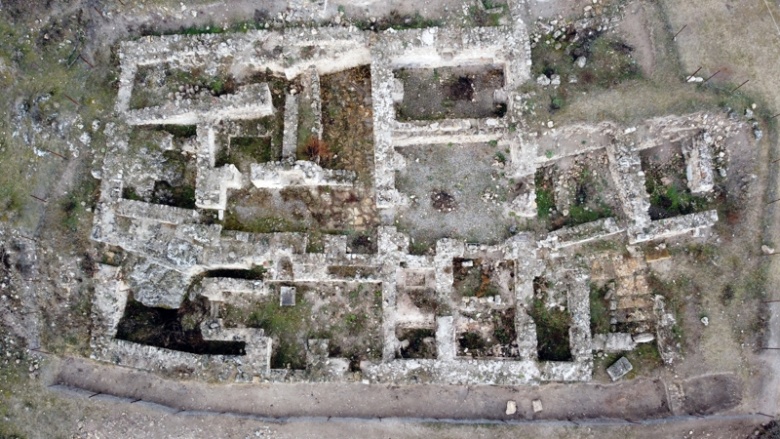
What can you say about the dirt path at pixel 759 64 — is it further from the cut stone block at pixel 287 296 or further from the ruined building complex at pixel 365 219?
the cut stone block at pixel 287 296

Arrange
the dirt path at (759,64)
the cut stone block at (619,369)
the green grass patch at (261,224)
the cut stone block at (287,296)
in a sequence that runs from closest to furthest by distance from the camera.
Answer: the dirt path at (759,64), the cut stone block at (619,369), the green grass patch at (261,224), the cut stone block at (287,296)

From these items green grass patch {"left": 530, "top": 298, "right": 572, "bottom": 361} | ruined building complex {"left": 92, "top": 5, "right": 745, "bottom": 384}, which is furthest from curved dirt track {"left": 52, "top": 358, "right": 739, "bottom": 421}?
green grass patch {"left": 530, "top": 298, "right": 572, "bottom": 361}

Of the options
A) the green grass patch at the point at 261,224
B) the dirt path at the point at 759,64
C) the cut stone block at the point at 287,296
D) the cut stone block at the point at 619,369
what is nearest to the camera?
the dirt path at the point at 759,64

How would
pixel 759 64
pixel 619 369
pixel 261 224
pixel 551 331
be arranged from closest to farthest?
pixel 759 64 < pixel 619 369 < pixel 261 224 < pixel 551 331

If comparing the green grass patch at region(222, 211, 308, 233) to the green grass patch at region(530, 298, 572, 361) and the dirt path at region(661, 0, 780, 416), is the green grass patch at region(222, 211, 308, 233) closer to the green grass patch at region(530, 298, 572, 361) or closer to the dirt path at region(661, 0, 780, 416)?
the green grass patch at region(530, 298, 572, 361)

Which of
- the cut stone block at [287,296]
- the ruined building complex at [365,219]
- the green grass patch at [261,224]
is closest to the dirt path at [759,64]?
the ruined building complex at [365,219]

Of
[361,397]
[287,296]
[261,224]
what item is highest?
[261,224]

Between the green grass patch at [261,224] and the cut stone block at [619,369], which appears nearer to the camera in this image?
the cut stone block at [619,369]

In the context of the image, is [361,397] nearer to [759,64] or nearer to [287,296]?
[287,296]

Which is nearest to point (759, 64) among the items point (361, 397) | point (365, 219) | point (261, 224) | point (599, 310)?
point (599, 310)

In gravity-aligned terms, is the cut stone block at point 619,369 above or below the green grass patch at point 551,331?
below
